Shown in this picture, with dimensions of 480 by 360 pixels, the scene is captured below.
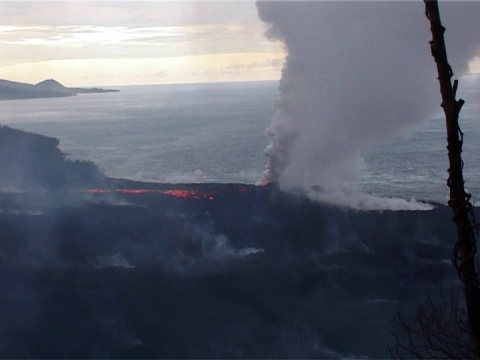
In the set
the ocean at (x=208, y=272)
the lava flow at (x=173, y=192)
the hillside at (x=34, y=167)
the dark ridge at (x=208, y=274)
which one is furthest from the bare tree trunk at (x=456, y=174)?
the hillside at (x=34, y=167)

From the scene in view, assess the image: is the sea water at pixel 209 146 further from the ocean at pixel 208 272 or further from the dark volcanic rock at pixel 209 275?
the dark volcanic rock at pixel 209 275

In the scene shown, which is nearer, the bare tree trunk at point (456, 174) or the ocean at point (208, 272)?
the bare tree trunk at point (456, 174)

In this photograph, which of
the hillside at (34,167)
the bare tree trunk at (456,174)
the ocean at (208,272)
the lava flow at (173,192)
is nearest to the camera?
the bare tree trunk at (456,174)

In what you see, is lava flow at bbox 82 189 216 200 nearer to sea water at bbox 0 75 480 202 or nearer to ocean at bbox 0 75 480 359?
ocean at bbox 0 75 480 359

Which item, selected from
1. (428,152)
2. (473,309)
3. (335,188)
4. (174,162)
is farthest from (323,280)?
(428,152)

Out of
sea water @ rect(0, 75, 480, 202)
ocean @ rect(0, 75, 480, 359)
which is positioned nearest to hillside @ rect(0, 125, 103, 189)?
ocean @ rect(0, 75, 480, 359)

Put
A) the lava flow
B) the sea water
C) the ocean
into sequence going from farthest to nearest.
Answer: the sea water → the lava flow → the ocean

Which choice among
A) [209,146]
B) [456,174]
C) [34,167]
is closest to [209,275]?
[456,174]
